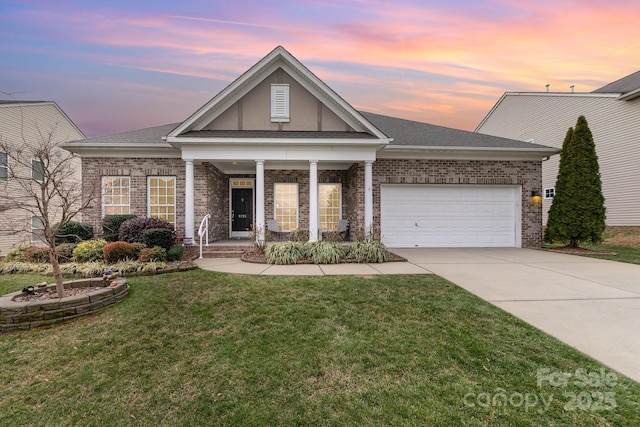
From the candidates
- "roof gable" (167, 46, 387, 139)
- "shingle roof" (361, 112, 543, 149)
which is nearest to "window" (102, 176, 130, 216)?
"roof gable" (167, 46, 387, 139)

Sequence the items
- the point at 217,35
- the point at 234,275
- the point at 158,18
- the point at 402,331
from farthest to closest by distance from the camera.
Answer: the point at 217,35
the point at 158,18
the point at 234,275
the point at 402,331

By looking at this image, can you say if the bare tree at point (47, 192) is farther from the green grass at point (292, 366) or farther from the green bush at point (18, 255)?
the green bush at point (18, 255)

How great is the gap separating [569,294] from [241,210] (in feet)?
36.2

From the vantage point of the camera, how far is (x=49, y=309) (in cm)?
407

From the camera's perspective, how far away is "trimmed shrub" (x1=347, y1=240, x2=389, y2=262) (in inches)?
313

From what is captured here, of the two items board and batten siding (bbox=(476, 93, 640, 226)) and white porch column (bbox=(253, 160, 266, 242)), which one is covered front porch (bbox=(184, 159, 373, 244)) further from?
board and batten siding (bbox=(476, 93, 640, 226))

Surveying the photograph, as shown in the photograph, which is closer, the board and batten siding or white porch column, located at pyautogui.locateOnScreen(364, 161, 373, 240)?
white porch column, located at pyautogui.locateOnScreen(364, 161, 373, 240)

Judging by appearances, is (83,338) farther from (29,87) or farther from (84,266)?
(29,87)

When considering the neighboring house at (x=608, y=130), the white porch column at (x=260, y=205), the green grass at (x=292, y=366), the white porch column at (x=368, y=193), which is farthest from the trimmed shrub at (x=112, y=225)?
the neighboring house at (x=608, y=130)

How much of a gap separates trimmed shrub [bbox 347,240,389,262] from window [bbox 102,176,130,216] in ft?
27.9

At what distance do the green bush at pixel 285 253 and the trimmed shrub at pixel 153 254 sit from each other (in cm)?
274

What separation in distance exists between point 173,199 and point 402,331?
980cm

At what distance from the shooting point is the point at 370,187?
9953 millimetres

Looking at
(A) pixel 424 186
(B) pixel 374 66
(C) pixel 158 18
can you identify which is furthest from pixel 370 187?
(C) pixel 158 18
